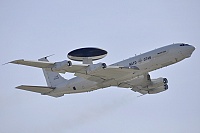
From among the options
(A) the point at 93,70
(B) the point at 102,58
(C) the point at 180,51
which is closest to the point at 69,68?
(A) the point at 93,70

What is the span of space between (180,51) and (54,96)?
73.1ft

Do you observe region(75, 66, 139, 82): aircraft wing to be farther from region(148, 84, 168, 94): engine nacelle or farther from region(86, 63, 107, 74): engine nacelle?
region(148, 84, 168, 94): engine nacelle

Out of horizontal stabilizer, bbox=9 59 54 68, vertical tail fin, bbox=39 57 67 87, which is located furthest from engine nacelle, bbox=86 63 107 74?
vertical tail fin, bbox=39 57 67 87

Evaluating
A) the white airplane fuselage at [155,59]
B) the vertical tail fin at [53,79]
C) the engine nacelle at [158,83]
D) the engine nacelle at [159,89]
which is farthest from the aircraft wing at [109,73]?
the engine nacelle at [159,89]

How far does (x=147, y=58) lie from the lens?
89188mm

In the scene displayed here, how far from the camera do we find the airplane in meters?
87.5

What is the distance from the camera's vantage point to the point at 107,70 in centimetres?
8888

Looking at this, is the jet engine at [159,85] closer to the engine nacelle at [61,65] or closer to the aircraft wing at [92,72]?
Result: the aircraft wing at [92,72]

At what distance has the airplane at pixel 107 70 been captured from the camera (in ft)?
287

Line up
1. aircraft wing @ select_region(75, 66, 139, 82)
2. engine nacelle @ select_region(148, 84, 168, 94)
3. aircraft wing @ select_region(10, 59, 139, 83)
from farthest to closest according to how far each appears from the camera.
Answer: engine nacelle @ select_region(148, 84, 168, 94)
aircraft wing @ select_region(75, 66, 139, 82)
aircraft wing @ select_region(10, 59, 139, 83)

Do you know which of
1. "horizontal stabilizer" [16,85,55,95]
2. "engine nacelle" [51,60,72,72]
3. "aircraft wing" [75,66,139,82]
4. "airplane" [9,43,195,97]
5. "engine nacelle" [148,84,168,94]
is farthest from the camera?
"engine nacelle" [148,84,168,94]

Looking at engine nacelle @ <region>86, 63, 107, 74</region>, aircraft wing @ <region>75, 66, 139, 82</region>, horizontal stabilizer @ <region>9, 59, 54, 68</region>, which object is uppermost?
horizontal stabilizer @ <region>9, 59, 54, 68</region>

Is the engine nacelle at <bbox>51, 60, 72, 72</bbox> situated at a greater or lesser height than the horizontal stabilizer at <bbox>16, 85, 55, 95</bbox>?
greater

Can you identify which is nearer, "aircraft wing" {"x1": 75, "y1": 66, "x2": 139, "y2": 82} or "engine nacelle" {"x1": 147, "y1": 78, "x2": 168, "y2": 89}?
"aircraft wing" {"x1": 75, "y1": 66, "x2": 139, "y2": 82}
